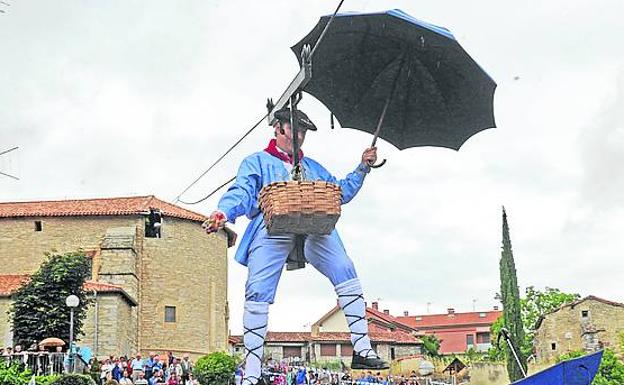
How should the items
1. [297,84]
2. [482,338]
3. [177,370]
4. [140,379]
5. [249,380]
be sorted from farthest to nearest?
[482,338] → [177,370] → [140,379] → [249,380] → [297,84]

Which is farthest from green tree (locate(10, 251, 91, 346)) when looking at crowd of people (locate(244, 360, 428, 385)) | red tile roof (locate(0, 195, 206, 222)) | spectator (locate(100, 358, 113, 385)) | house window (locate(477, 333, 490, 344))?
house window (locate(477, 333, 490, 344))

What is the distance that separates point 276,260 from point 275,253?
62 mm

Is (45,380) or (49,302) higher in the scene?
(49,302)

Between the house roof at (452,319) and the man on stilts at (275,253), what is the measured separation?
90.0 metres

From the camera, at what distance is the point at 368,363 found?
7.65m

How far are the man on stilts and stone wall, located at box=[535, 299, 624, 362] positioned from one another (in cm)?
4182

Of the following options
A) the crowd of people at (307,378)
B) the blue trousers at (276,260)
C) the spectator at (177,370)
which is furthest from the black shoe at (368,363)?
the spectator at (177,370)

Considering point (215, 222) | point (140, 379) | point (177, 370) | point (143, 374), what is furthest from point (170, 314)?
point (215, 222)

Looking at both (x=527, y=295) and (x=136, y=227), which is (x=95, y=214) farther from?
(x=527, y=295)

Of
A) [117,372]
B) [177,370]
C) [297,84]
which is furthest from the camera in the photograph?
[177,370]

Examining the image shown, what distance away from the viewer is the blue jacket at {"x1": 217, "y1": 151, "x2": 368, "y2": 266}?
7.49 meters

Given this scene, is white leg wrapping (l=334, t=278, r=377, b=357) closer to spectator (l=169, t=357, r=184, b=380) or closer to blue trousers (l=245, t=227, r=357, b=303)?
blue trousers (l=245, t=227, r=357, b=303)

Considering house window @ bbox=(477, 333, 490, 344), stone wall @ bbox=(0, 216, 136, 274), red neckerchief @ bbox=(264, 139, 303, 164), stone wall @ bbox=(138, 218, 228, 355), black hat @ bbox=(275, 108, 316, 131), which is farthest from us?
house window @ bbox=(477, 333, 490, 344)

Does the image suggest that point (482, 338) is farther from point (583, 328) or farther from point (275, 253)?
point (275, 253)
